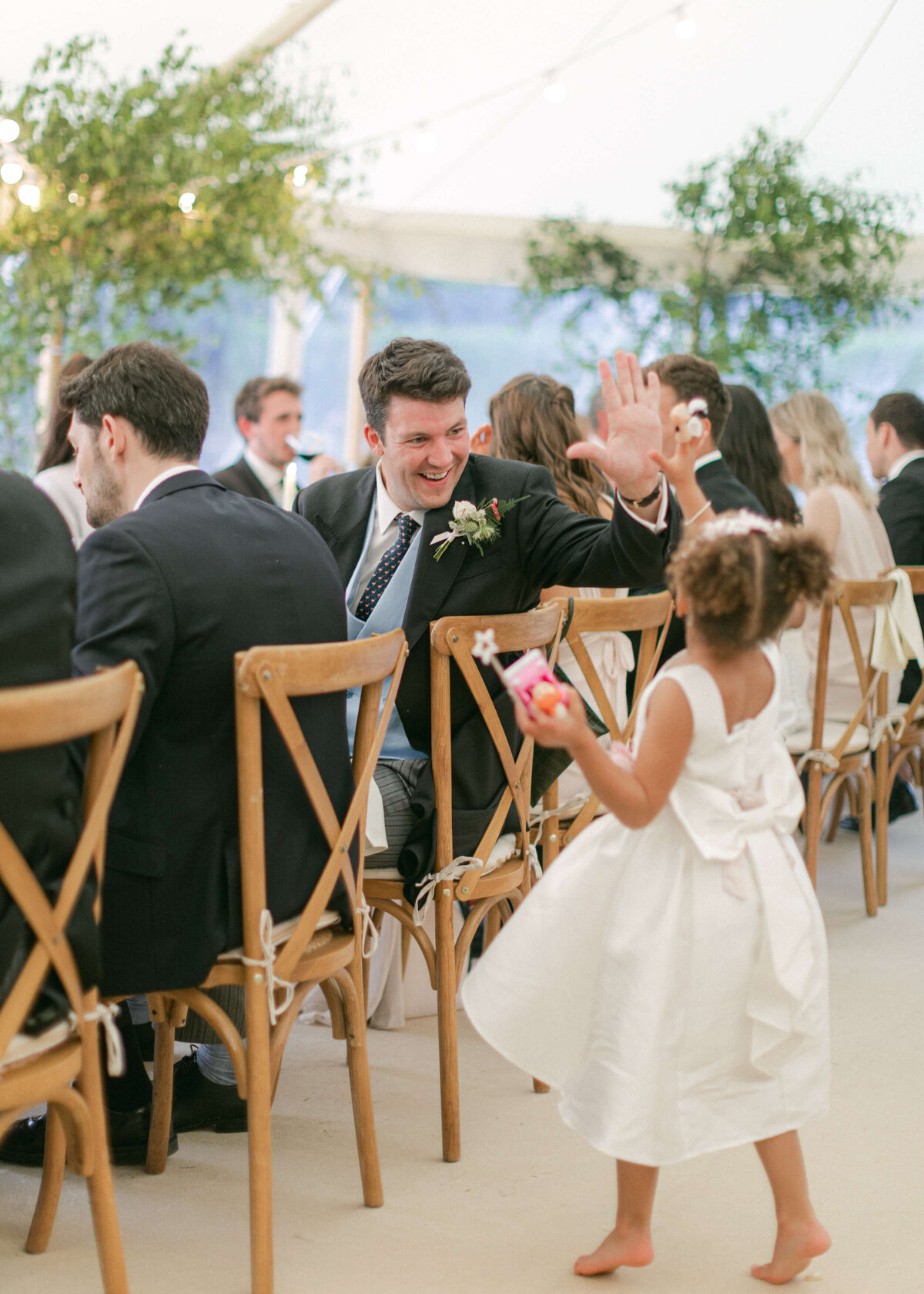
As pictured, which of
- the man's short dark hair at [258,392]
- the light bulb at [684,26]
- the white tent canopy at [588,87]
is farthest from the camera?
the white tent canopy at [588,87]

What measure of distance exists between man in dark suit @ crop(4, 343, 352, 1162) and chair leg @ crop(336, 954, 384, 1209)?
0.69ft

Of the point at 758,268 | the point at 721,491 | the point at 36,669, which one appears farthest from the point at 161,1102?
the point at 758,268

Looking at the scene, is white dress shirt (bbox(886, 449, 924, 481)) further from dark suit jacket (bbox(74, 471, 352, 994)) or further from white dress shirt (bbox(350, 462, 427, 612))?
dark suit jacket (bbox(74, 471, 352, 994))

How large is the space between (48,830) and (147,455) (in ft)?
2.63

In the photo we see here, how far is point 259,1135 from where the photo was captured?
6.07 feet

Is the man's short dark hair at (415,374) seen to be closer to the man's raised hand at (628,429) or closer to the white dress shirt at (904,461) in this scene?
the man's raised hand at (628,429)

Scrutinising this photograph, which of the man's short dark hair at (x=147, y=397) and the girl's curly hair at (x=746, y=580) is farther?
the man's short dark hair at (x=147, y=397)

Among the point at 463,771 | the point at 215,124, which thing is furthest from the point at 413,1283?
the point at 215,124

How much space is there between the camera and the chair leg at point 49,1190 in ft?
6.43

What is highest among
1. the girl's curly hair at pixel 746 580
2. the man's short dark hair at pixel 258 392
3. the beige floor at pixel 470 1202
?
the man's short dark hair at pixel 258 392

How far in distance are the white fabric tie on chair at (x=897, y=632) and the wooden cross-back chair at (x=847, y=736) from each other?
32 mm

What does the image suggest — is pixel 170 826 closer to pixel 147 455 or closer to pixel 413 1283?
pixel 147 455

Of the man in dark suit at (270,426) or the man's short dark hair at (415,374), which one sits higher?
the man in dark suit at (270,426)

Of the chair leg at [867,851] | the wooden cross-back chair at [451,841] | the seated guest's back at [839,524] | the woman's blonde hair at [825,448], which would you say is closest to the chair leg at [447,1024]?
the wooden cross-back chair at [451,841]
